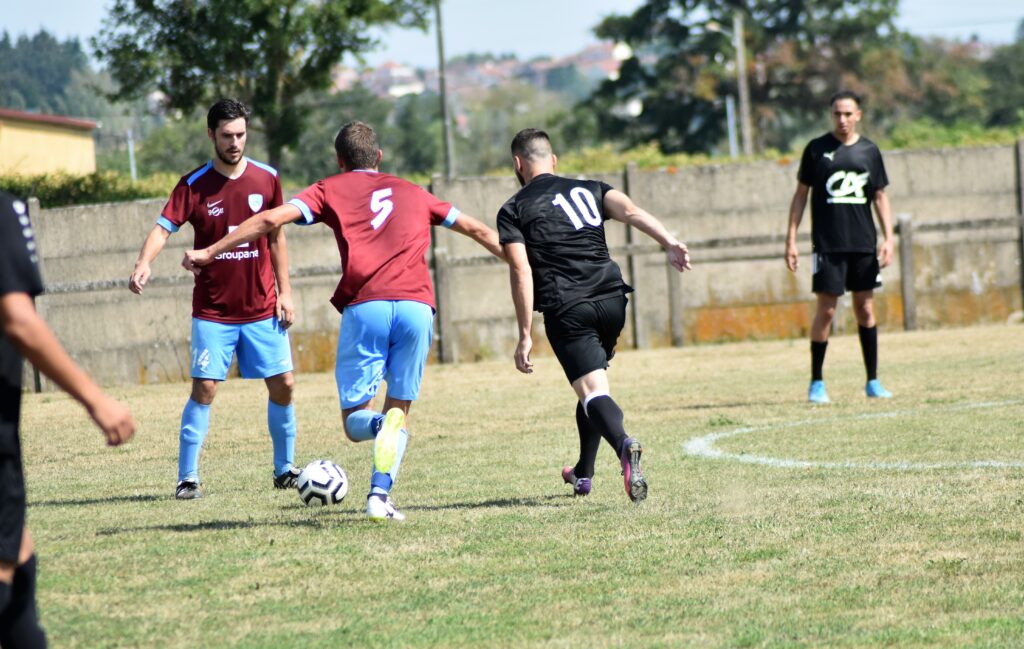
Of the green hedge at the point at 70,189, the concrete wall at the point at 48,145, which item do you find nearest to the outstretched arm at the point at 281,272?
the green hedge at the point at 70,189

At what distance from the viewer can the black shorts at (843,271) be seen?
38.2 feet

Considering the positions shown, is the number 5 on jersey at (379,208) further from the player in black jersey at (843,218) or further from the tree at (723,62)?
the tree at (723,62)

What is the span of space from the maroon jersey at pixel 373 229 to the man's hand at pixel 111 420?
3.31 m

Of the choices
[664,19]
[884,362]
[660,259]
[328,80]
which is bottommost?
[884,362]

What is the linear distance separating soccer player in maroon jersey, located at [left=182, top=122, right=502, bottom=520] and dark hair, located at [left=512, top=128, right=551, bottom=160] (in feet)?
1.78

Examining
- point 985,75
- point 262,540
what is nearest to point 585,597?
point 262,540

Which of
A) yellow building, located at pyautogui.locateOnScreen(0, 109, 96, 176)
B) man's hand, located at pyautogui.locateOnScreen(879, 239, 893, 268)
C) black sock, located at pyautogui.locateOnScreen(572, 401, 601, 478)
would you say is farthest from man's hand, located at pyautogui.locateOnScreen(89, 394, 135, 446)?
yellow building, located at pyautogui.locateOnScreen(0, 109, 96, 176)

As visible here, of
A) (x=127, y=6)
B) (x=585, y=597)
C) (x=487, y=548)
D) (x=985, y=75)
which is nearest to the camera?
(x=585, y=597)

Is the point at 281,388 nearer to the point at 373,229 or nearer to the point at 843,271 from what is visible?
the point at 373,229

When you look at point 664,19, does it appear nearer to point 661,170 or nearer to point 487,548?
point 661,170

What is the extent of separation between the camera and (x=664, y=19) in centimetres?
6078

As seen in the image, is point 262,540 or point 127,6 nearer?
point 262,540

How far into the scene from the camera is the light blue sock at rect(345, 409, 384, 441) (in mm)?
6820

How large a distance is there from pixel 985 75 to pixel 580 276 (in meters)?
95.4
